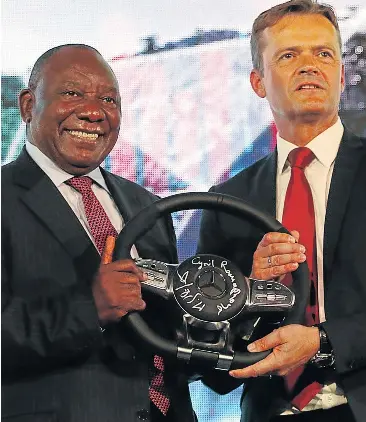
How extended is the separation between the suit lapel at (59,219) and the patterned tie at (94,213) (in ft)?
0.10

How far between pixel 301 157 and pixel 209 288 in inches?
19.3

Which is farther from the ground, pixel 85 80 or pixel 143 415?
pixel 85 80

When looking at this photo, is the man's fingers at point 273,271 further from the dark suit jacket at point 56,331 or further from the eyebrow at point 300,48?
the eyebrow at point 300,48

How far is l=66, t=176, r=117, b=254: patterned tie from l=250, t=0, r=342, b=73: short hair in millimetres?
534

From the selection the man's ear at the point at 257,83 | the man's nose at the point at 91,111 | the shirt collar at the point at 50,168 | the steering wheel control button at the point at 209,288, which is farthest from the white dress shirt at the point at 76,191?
the man's ear at the point at 257,83

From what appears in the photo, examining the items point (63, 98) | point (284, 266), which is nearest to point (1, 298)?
point (63, 98)

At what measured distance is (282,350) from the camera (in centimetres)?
166

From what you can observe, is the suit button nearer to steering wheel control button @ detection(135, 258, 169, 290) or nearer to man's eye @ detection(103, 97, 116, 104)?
steering wheel control button @ detection(135, 258, 169, 290)

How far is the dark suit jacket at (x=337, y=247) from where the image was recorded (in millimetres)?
1750

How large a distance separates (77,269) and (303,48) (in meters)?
0.79

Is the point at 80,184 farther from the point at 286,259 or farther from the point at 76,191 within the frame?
the point at 286,259

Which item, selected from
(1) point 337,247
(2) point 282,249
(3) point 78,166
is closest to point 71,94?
(3) point 78,166

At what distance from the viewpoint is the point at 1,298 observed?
5.60 ft

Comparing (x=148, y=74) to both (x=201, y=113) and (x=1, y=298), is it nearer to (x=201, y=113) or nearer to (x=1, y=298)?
(x=201, y=113)
